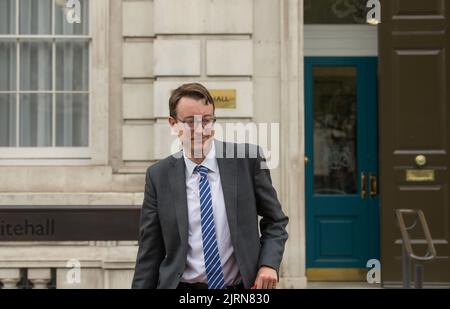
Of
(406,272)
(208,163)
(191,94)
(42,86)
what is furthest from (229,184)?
(42,86)

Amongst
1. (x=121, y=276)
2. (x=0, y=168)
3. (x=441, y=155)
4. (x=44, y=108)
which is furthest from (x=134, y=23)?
(x=441, y=155)

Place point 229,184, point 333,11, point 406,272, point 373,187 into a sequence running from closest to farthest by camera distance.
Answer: point 229,184 < point 406,272 < point 373,187 < point 333,11

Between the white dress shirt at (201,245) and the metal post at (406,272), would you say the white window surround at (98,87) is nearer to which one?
the metal post at (406,272)

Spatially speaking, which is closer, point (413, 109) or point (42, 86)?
point (42, 86)

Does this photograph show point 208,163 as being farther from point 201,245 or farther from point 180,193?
point 201,245

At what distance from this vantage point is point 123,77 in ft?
28.6

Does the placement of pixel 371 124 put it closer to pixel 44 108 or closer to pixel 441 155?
pixel 441 155

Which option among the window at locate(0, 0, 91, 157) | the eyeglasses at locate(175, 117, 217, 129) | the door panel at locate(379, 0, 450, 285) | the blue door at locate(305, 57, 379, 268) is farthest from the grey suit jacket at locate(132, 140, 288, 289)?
the blue door at locate(305, 57, 379, 268)

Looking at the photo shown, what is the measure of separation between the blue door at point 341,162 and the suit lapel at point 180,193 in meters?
6.37

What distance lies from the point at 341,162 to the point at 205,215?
6.78 meters

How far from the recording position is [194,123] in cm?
351

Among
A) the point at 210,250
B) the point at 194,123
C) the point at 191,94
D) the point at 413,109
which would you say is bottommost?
the point at 210,250

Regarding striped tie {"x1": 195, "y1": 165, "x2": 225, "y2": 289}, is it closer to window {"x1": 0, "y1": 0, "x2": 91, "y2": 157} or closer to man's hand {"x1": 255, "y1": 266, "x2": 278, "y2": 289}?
man's hand {"x1": 255, "y1": 266, "x2": 278, "y2": 289}

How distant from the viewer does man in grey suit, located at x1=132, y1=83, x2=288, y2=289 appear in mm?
3473
